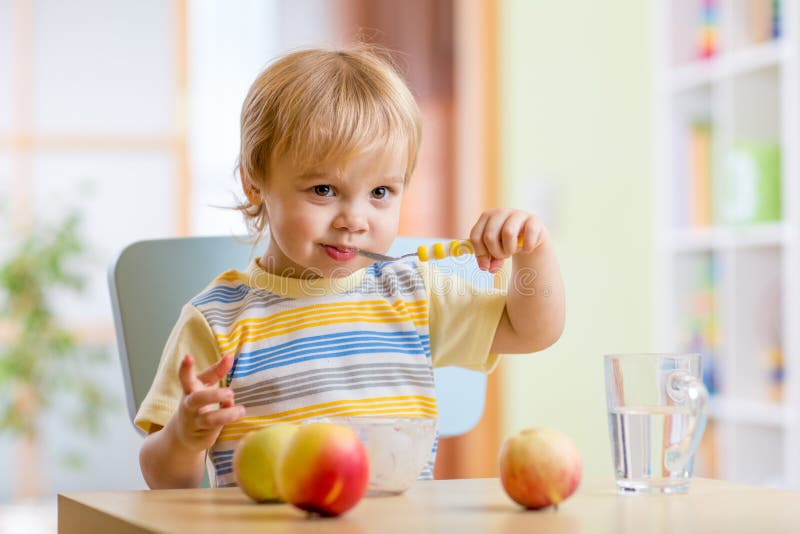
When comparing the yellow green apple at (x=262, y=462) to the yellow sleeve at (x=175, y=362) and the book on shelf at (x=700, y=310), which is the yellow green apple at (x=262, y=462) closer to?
the yellow sleeve at (x=175, y=362)

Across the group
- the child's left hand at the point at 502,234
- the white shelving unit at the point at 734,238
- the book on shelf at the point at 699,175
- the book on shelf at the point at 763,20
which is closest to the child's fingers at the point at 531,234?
the child's left hand at the point at 502,234

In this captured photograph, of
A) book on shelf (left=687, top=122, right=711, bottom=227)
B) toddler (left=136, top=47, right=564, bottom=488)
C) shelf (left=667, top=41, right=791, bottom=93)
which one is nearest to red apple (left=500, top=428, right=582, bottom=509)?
toddler (left=136, top=47, right=564, bottom=488)

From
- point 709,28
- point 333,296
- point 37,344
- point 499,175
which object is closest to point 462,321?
point 333,296

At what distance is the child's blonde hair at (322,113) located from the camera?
3.73 ft

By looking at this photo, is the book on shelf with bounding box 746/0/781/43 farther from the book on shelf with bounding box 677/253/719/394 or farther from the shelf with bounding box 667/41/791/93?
the book on shelf with bounding box 677/253/719/394

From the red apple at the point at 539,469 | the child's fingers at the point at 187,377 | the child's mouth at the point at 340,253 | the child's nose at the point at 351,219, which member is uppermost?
the child's nose at the point at 351,219

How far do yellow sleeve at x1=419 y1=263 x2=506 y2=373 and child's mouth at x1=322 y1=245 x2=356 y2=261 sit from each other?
12 cm

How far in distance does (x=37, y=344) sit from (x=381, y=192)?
293 cm

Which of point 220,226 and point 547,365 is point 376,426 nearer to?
point 547,365

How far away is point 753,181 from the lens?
253 centimetres

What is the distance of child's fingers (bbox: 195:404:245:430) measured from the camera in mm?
774

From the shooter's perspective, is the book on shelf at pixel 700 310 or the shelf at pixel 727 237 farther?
the book on shelf at pixel 700 310

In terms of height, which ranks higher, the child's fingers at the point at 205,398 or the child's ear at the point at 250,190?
the child's ear at the point at 250,190

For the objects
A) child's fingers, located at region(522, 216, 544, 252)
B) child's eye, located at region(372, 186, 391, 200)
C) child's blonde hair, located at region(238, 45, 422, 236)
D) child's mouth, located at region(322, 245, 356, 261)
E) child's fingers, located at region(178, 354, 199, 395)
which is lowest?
child's fingers, located at region(178, 354, 199, 395)
